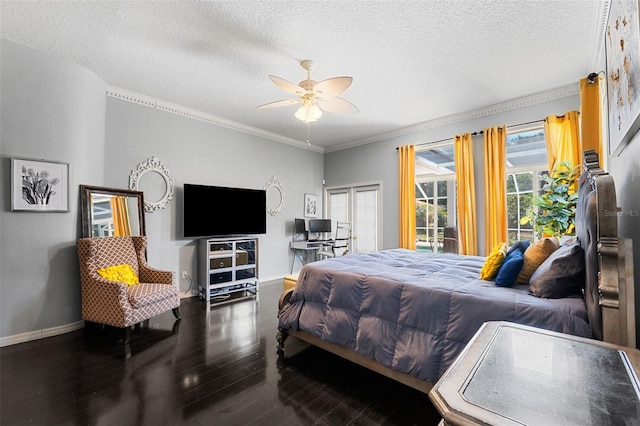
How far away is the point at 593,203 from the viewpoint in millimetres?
1231

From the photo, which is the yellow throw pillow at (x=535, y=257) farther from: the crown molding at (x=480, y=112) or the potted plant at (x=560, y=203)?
the crown molding at (x=480, y=112)

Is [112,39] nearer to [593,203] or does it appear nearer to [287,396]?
[287,396]

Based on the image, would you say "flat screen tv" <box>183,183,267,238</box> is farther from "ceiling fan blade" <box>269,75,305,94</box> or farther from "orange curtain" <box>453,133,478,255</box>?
"orange curtain" <box>453,133,478,255</box>

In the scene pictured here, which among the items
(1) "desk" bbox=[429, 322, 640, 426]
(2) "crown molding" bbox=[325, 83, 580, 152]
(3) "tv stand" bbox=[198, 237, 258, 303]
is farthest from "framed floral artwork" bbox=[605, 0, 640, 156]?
(3) "tv stand" bbox=[198, 237, 258, 303]

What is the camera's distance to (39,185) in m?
2.90

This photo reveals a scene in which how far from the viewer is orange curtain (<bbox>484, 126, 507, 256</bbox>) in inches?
159

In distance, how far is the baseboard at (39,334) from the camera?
8.93 ft

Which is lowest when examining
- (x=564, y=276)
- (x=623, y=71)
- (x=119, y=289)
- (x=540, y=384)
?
(x=119, y=289)

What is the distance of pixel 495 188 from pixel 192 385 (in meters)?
4.36

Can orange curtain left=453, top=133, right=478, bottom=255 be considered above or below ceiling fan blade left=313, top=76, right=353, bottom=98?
below

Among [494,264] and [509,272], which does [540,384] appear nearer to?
[509,272]

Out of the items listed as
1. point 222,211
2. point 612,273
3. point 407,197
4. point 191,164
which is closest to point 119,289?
point 222,211

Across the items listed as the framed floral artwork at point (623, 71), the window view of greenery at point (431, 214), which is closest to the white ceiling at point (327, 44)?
the framed floral artwork at point (623, 71)

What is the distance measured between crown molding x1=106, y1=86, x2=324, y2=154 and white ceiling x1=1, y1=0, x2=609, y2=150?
156 mm
